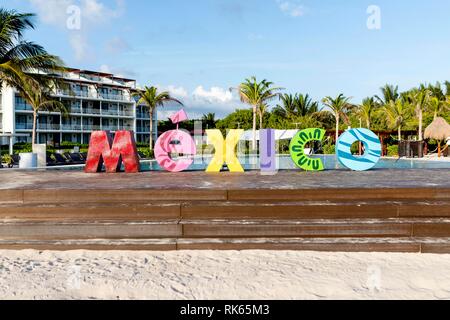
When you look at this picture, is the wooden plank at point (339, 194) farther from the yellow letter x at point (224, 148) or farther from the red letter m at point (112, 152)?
the red letter m at point (112, 152)

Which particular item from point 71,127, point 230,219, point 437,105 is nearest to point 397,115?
point 437,105

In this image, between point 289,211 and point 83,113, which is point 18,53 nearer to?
point 289,211

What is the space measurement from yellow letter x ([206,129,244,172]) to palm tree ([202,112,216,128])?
71.6 m

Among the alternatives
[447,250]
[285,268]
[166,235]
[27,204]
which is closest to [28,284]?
[166,235]

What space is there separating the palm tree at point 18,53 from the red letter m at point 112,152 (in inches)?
363

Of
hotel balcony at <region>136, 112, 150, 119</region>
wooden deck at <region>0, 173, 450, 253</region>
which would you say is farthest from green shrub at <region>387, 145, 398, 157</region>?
hotel balcony at <region>136, 112, 150, 119</region>

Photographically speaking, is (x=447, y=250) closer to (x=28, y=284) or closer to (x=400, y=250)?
(x=400, y=250)

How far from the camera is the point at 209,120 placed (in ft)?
282

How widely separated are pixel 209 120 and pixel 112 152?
73.3 meters

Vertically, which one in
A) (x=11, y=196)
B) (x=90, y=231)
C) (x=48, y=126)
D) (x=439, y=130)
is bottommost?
(x=90, y=231)

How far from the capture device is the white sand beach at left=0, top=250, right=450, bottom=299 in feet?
16.6

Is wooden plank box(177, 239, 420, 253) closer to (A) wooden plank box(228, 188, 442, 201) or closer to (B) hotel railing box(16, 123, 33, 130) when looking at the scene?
(A) wooden plank box(228, 188, 442, 201)

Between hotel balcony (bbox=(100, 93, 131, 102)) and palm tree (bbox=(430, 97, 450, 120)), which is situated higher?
hotel balcony (bbox=(100, 93, 131, 102))

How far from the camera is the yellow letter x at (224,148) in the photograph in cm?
1245
